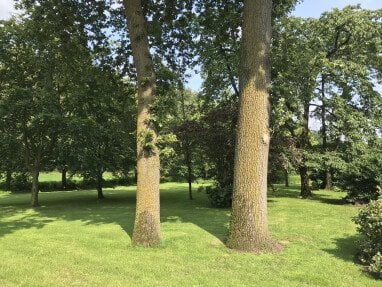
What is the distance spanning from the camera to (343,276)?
7957 mm

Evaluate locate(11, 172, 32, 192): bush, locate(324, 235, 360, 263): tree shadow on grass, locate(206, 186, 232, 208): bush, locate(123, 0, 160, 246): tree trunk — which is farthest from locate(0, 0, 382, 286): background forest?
locate(11, 172, 32, 192): bush

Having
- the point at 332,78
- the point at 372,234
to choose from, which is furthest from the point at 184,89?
the point at 372,234

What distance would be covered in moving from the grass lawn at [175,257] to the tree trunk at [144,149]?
0.47 m

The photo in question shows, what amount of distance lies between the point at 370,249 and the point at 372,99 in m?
17.0

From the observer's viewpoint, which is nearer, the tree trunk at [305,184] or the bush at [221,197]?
the bush at [221,197]

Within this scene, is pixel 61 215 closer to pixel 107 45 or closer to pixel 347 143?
pixel 107 45

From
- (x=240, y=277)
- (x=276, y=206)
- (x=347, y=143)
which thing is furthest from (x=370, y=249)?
(x=347, y=143)

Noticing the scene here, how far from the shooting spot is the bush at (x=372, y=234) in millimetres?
8295

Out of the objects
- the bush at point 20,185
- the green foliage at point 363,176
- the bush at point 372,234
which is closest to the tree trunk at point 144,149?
the bush at point 372,234

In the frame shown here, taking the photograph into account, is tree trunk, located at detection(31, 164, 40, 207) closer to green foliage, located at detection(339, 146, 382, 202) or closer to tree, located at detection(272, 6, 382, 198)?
tree, located at detection(272, 6, 382, 198)

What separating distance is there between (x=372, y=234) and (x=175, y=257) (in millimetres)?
4214

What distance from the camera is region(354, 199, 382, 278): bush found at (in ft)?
27.2

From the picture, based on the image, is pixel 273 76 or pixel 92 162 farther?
pixel 92 162

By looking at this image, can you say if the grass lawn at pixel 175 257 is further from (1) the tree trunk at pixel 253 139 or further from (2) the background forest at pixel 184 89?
(2) the background forest at pixel 184 89
